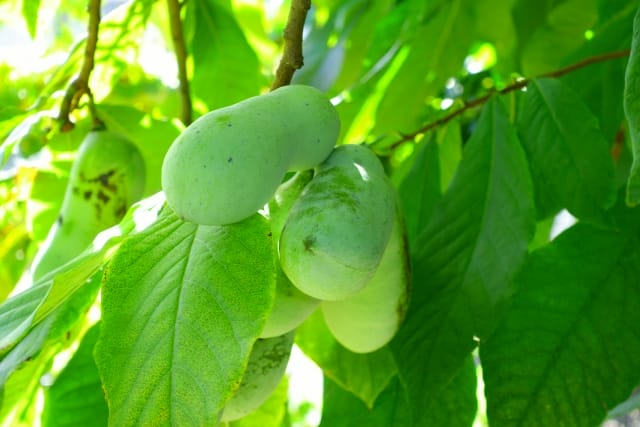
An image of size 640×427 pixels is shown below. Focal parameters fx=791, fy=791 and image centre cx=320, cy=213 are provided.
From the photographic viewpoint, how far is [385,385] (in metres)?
0.83

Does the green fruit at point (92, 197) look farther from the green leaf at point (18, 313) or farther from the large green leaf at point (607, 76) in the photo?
the large green leaf at point (607, 76)

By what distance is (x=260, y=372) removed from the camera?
27.5 inches

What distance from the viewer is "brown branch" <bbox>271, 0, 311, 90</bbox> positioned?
27.0 inches

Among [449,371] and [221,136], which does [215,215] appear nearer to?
[221,136]

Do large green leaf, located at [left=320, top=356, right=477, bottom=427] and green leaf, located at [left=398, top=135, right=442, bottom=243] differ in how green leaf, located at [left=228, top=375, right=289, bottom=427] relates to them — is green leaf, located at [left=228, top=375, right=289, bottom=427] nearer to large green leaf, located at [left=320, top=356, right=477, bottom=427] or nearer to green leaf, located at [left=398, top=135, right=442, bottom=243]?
large green leaf, located at [left=320, top=356, right=477, bottom=427]

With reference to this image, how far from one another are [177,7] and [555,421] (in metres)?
0.70

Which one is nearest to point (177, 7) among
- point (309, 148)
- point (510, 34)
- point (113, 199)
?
point (113, 199)

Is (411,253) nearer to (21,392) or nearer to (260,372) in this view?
(260,372)

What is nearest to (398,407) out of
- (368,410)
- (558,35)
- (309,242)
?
(368,410)

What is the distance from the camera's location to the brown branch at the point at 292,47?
69 centimetres

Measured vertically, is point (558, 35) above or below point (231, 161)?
below

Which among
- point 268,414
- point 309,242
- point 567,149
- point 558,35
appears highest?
point 309,242

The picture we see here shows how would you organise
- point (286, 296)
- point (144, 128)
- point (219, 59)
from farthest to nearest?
point (219, 59) < point (144, 128) < point (286, 296)

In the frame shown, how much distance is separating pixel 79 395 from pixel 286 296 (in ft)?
1.07
